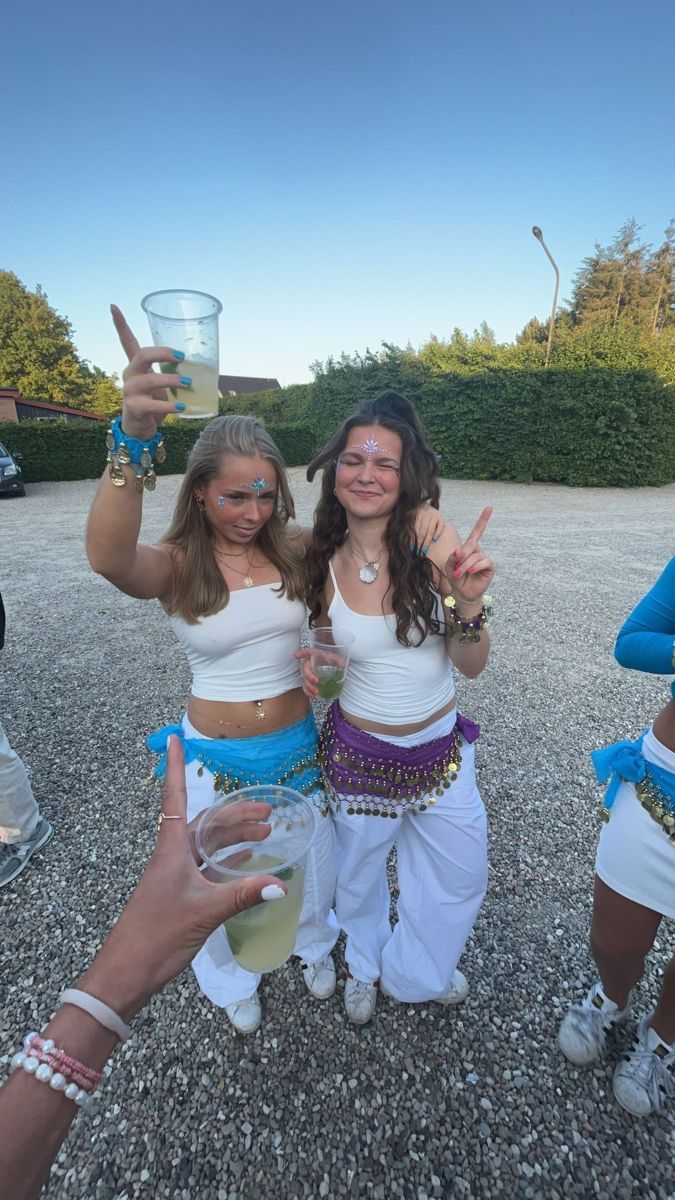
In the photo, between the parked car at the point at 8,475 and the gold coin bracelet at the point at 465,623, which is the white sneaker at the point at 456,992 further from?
the parked car at the point at 8,475

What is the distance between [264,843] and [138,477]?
115 cm

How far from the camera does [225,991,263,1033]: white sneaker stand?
206 cm

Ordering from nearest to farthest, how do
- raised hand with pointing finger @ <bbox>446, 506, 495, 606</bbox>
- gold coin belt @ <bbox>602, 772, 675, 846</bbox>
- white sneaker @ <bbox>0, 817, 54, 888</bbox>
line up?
gold coin belt @ <bbox>602, 772, 675, 846</bbox> < raised hand with pointing finger @ <bbox>446, 506, 495, 606</bbox> < white sneaker @ <bbox>0, 817, 54, 888</bbox>

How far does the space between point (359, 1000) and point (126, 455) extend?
7.55 ft

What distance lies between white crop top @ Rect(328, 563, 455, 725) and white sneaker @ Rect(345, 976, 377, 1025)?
1.20 meters

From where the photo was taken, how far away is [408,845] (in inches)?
81.4

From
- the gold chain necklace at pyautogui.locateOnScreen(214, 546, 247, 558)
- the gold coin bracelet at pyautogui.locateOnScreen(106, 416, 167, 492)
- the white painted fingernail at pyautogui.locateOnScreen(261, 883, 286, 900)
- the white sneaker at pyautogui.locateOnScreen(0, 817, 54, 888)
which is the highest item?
the gold coin bracelet at pyautogui.locateOnScreen(106, 416, 167, 492)

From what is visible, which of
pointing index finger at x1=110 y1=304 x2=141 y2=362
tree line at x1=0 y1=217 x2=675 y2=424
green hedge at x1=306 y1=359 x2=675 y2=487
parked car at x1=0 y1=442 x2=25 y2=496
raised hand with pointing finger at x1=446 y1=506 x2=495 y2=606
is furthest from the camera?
tree line at x1=0 y1=217 x2=675 y2=424

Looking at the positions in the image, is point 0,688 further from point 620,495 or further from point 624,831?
point 620,495

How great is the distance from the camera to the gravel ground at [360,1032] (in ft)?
5.51

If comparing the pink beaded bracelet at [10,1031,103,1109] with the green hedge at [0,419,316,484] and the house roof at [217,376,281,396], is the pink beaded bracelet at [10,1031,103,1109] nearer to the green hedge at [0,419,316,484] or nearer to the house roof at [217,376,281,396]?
the green hedge at [0,419,316,484]

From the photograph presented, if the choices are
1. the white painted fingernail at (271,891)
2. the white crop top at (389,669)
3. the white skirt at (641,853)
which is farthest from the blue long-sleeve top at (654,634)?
the white painted fingernail at (271,891)

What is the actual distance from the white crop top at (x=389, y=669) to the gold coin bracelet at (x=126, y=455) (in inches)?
32.0

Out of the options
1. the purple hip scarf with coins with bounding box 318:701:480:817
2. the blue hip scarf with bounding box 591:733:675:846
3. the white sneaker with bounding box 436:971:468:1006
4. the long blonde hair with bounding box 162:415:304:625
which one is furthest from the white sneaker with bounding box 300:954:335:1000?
the long blonde hair with bounding box 162:415:304:625
